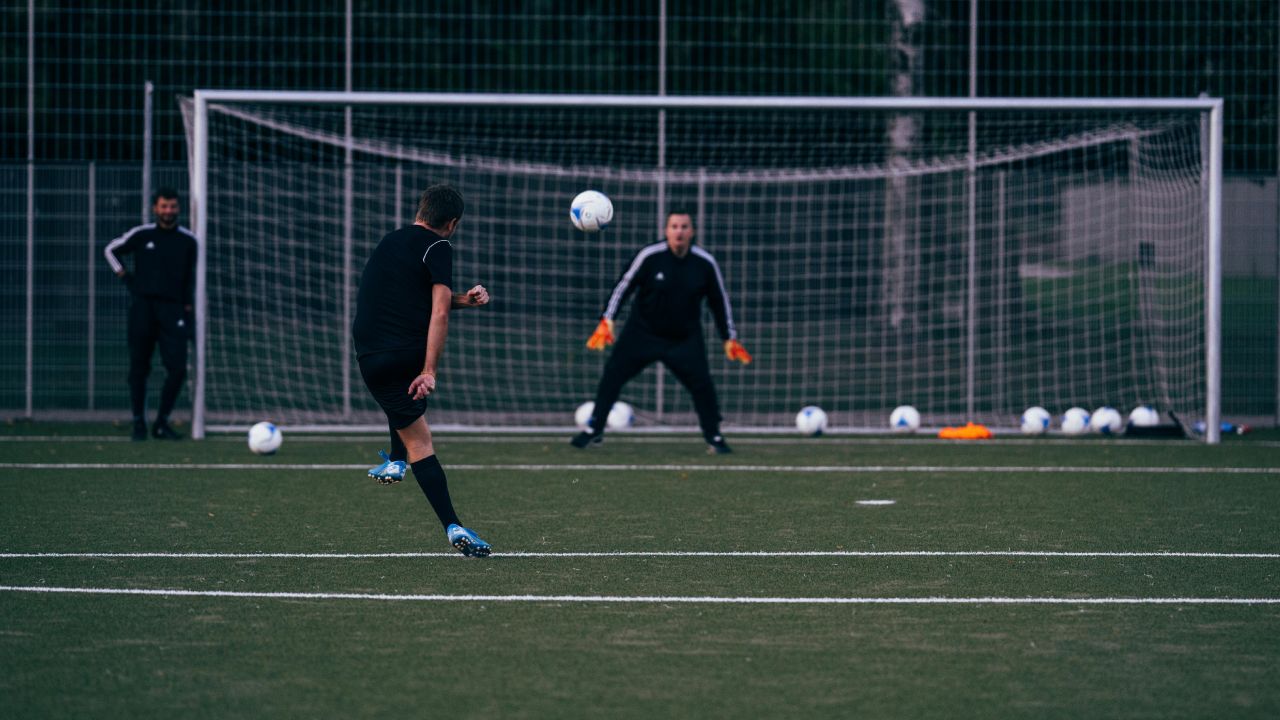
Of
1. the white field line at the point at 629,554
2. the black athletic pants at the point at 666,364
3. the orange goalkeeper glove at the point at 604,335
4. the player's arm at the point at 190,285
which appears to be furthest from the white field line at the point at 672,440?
the white field line at the point at 629,554

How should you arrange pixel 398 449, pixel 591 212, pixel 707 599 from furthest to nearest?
1. pixel 591 212
2. pixel 398 449
3. pixel 707 599

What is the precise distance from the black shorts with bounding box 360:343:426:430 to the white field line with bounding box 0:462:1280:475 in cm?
393

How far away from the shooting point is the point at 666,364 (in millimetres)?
12789

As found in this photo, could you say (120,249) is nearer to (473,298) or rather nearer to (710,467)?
(710,467)

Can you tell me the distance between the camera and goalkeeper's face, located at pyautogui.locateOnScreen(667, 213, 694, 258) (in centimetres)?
1268

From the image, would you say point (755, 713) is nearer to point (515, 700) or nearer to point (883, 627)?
point (515, 700)

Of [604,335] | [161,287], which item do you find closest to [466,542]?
[604,335]

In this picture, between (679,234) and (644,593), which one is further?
(679,234)

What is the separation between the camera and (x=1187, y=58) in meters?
16.8

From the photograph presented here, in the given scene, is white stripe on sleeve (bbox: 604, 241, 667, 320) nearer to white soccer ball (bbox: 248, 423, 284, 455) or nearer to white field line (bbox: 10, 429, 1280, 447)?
white field line (bbox: 10, 429, 1280, 447)

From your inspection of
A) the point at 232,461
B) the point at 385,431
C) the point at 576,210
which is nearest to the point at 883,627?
the point at 576,210

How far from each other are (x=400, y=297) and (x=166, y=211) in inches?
254

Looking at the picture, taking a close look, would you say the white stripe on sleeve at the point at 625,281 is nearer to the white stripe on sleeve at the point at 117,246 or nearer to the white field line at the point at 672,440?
the white field line at the point at 672,440

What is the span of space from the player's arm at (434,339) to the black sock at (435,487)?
34 centimetres
